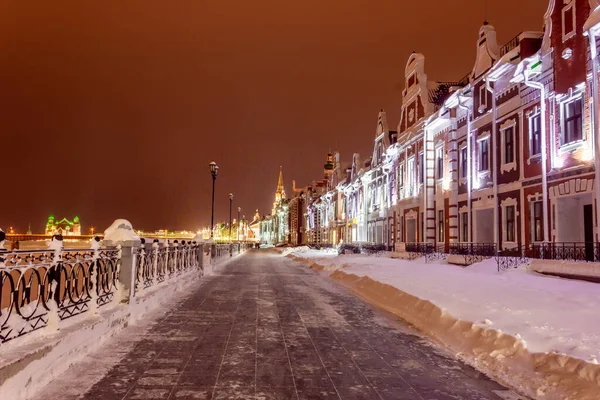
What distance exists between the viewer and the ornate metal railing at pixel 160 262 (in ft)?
38.8

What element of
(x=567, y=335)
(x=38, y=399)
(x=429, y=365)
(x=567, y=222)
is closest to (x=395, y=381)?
(x=429, y=365)

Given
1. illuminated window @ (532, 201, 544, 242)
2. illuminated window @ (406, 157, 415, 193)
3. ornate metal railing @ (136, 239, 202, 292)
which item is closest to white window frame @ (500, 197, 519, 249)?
illuminated window @ (532, 201, 544, 242)

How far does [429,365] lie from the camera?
276 inches

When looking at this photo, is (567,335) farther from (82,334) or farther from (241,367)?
(82,334)

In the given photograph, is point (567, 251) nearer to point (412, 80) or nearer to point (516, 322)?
point (516, 322)

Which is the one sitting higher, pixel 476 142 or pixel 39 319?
pixel 476 142

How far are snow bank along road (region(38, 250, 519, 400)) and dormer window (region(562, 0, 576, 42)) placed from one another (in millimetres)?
12631

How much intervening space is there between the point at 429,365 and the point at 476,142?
67.4 feet

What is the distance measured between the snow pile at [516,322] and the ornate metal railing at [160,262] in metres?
6.03

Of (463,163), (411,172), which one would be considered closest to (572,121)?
(463,163)

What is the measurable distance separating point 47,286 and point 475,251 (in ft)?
69.4

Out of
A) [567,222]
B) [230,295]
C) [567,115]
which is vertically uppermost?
[567,115]

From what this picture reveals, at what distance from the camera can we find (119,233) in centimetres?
1034

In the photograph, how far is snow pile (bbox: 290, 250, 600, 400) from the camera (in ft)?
19.4
